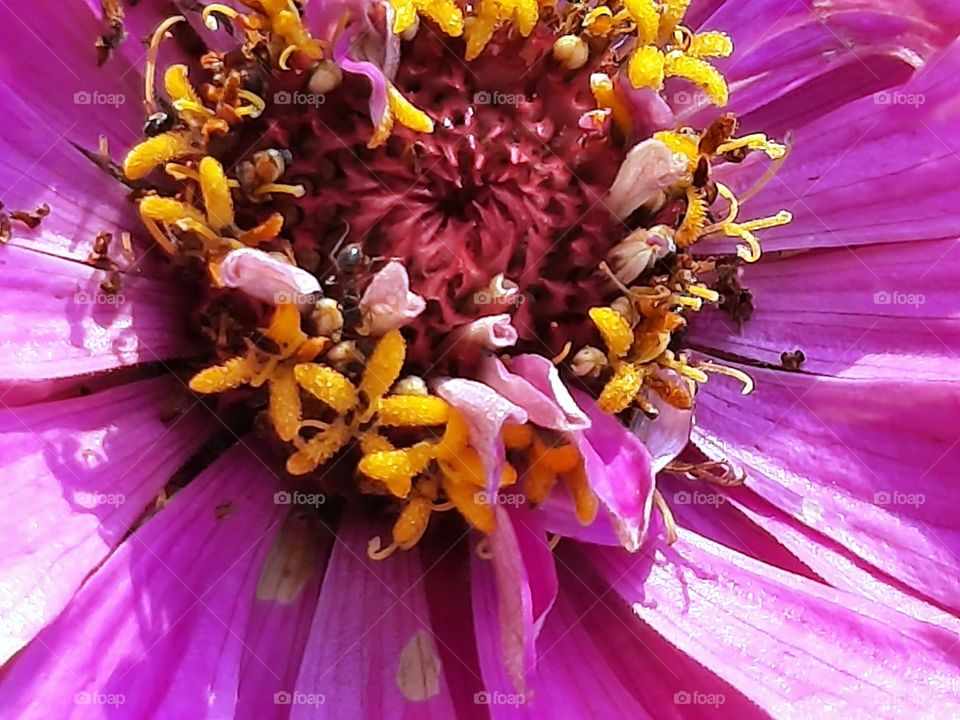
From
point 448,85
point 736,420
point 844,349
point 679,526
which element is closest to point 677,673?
point 679,526

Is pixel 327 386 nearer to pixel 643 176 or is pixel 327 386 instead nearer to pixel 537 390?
pixel 537 390

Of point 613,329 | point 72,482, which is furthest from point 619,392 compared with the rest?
point 72,482

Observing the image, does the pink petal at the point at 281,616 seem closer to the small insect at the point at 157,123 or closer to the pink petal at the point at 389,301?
the pink petal at the point at 389,301

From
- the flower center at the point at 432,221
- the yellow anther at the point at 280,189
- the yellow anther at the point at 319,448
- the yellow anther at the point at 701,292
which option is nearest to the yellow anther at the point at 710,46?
the flower center at the point at 432,221

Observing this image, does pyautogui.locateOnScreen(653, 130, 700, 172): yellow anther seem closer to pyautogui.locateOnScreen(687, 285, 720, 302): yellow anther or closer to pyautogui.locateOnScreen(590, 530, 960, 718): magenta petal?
pyautogui.locateOnScreen(687, 285, 720, 302): yellow anther

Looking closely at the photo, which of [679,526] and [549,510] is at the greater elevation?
[549,510]

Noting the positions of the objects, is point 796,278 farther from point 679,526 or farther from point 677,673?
point 677,673

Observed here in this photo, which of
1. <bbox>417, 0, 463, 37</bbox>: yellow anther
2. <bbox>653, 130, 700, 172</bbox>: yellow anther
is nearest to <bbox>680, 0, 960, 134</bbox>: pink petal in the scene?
<bbox>653, 130, 700, 172</bbox>: yellow anther
